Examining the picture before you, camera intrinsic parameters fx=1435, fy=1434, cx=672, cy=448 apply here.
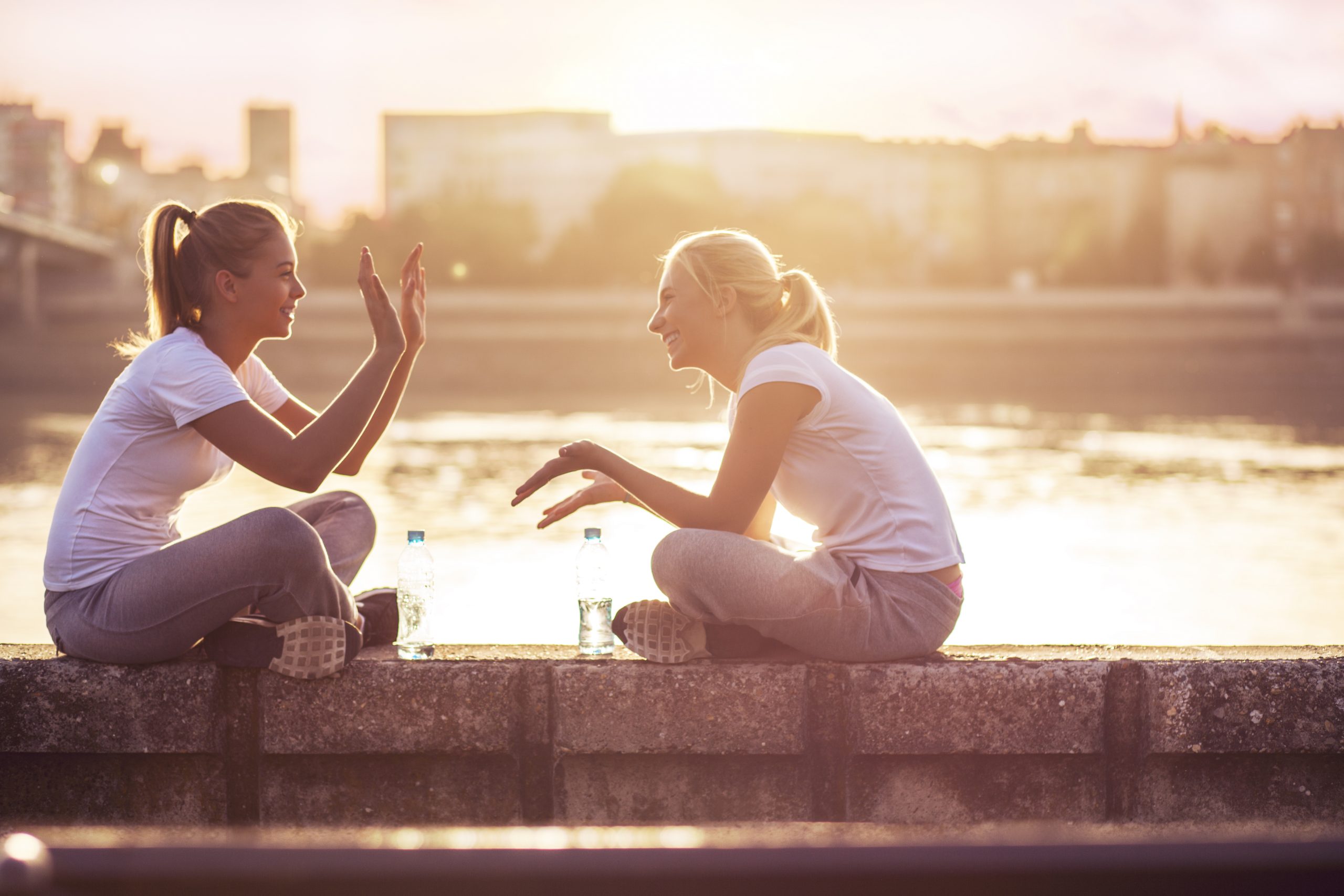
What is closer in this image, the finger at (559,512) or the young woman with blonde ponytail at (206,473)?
the young woman with blonde ponytail at (206,473)

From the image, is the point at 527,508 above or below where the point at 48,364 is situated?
below

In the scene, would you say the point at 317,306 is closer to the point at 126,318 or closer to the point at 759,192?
the point at 126,318

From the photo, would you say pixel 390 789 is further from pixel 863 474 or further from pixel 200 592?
pixel 863 474

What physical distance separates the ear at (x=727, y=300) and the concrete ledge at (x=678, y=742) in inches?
33.6

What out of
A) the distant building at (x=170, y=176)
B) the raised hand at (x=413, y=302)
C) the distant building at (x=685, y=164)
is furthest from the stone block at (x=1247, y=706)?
the distant building at (x=170, y=176)

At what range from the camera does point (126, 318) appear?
61000 mm

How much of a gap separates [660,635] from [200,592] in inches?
40.0

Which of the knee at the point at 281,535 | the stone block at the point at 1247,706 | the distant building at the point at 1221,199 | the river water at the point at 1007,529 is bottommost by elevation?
the river water at the point at 1007,529

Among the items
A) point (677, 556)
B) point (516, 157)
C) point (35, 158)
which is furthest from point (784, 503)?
point (35, 158)

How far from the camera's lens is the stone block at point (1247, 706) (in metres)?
3.16

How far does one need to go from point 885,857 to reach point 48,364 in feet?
179

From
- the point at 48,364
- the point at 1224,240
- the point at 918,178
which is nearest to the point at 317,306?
the point at 48,364

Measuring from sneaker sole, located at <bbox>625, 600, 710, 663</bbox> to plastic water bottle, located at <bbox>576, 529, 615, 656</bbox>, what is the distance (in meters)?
0.41

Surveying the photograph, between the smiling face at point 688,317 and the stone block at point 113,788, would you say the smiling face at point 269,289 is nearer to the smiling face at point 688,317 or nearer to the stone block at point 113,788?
the smiling face at point 688,317
